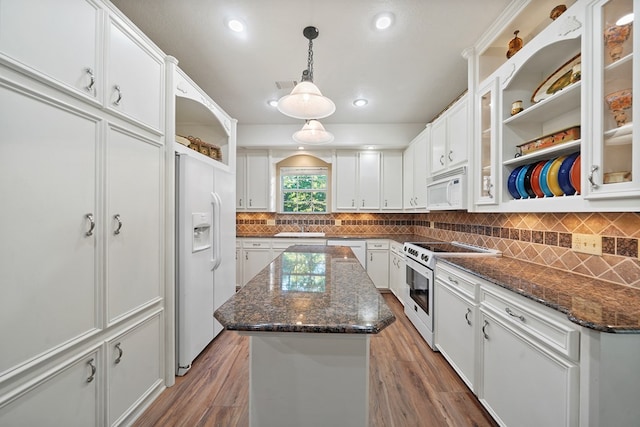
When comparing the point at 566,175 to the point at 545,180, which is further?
the point at 545,180

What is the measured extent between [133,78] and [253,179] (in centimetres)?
271

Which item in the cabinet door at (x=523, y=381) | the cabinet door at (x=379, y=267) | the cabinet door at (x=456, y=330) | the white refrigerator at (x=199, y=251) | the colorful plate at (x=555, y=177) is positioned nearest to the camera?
the cabinet door at (x=523, y=381)

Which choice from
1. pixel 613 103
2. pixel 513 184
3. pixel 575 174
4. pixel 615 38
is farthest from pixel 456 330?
pixel 615 38

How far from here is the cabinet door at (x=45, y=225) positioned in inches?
36.2

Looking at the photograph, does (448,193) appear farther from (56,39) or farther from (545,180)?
(56,39)

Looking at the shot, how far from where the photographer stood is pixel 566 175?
141 cm

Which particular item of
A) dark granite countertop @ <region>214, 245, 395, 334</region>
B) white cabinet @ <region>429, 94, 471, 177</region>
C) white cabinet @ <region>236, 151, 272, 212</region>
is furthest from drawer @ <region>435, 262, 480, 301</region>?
white cabinet @ <region>236, 151, 272, 212</region>

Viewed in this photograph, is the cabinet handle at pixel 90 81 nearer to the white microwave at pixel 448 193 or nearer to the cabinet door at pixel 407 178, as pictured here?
the white microwave at pixel 448 193

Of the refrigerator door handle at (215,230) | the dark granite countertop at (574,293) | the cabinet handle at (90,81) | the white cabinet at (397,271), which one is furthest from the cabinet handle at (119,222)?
the white cabinet at (397,271)

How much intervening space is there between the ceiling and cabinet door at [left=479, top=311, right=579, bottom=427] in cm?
212

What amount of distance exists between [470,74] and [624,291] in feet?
6.20

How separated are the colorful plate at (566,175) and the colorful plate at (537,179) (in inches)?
6.3

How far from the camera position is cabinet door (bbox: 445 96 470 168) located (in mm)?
2292

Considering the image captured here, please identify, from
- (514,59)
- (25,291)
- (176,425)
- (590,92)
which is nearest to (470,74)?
(514,59)
